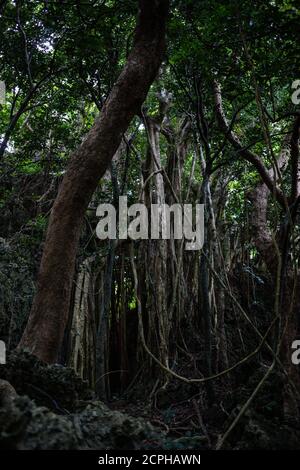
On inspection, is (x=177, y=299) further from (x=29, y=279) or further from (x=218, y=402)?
(x=29, y=279)

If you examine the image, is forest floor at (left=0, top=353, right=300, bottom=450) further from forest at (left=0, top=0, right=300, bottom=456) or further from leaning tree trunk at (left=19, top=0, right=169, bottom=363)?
leaning tree trunk at (left=19, top=0, right=169, bottom=363)

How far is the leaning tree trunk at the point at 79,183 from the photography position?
7.02 ft

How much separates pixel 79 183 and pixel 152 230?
2512mm

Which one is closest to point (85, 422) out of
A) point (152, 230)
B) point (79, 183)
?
point (79, 183)

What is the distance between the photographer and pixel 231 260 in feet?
18.7

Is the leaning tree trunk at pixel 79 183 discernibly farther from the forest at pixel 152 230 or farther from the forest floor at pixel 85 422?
the forest floor at pixel 85 422

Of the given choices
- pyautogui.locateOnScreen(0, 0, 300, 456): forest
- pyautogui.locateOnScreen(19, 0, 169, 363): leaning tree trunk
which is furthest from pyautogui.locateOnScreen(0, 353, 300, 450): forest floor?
pyautogui.locateOnScreen(19, 0, 169, 363): leaning tree trunk

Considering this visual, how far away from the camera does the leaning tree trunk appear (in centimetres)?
214

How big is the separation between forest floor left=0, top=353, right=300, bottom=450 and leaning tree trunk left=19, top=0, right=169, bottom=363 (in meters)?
0.31

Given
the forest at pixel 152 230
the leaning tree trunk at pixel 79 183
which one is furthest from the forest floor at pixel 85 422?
the leaning tree trunk at pixel 79 183

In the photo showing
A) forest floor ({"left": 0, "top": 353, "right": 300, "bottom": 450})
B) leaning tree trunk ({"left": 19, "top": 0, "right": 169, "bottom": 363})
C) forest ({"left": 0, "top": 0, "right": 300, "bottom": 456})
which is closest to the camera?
forest floor ({"left": 0, "top": 353, "right": 300, "bottom": 450})

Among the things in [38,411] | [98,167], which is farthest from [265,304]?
[38,411]

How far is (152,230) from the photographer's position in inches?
185

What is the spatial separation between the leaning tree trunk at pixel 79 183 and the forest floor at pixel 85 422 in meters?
0.31
